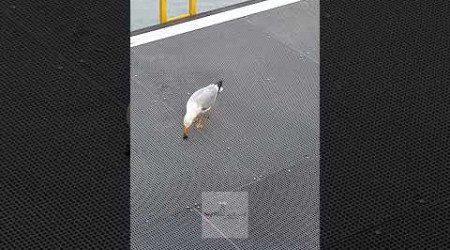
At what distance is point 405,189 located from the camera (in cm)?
527

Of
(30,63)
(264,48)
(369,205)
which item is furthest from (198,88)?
(369,205)

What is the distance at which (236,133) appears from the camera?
5.73 m

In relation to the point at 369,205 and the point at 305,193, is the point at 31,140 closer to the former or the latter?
the point at 305,193

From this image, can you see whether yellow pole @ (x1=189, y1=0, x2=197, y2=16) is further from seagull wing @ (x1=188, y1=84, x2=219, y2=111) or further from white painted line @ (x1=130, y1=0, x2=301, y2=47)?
seagull wing @ (x1=188, y1=84, x2=219, y2=111)

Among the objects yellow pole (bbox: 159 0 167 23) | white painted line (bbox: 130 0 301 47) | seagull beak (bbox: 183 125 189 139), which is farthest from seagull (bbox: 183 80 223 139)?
yellow pole (bbox: 159 0 167 23)

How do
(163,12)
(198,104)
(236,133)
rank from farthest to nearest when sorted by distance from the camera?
(163,12) < (236,133) < (198,104)

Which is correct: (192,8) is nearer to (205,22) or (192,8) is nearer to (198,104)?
(205,22)

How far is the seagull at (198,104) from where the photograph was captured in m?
5.60

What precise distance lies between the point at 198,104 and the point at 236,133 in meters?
0.31

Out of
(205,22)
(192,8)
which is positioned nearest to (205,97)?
(205,22)

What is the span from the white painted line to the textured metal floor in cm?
6

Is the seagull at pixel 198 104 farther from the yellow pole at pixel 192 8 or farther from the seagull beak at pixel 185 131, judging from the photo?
the yellow pole at pixel 192 8

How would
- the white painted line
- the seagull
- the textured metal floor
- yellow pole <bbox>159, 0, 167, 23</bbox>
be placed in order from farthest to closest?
1. yellow pole <bbox>159, 0, 167, 23</bbox>
2. the white painted line
3. the seagull
4. the textured metal floor

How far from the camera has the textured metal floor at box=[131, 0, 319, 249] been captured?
5.05m
